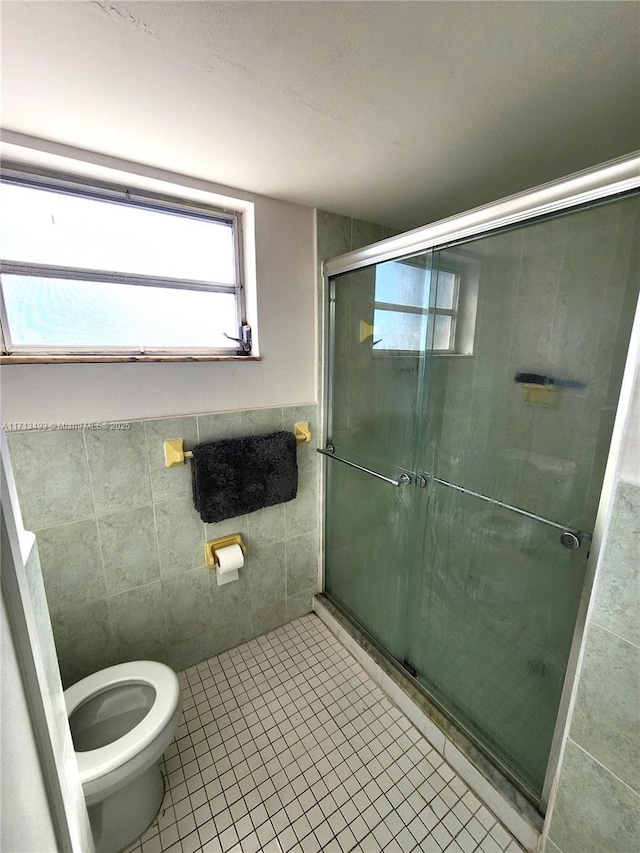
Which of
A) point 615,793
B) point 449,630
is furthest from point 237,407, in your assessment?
point 615,793

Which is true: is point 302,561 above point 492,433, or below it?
below

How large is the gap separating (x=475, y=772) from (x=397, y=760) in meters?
0.27

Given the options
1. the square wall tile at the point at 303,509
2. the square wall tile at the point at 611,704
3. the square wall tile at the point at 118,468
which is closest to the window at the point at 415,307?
the square wall tile at the point at 303,509

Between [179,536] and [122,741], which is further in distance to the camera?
[179,536]

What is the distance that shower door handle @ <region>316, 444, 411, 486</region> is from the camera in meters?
1.43

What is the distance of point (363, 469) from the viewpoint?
5.33 feet

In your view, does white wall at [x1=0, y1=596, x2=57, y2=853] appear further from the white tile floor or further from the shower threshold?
the shower threshold

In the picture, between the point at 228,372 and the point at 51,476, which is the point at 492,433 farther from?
the point at 51,476

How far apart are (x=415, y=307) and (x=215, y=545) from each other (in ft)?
4.32

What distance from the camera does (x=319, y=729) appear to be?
1.37m

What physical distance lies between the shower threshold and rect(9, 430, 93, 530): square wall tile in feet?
4.46

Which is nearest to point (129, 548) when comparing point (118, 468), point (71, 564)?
point (71, 564)

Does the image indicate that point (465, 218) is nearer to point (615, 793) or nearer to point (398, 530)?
point (398, 530)

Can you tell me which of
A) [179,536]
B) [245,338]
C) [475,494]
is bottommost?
[179,536]
